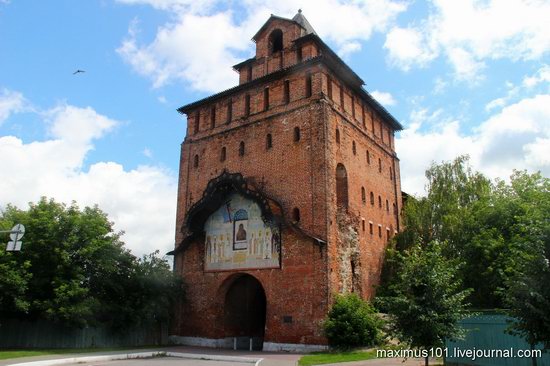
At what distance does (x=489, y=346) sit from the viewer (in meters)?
14.5

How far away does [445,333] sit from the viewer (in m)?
12.6

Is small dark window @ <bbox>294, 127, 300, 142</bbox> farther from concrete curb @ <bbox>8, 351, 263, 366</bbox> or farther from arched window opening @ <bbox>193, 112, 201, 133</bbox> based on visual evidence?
concrete curb @ <bbox>8, 351, 263, 366</bbox>

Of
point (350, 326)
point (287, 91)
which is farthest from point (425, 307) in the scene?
point (287, 91)

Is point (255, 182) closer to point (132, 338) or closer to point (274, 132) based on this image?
point (274, 132)

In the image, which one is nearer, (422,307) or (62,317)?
(422,307)

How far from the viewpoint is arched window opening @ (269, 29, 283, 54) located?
2838 cm

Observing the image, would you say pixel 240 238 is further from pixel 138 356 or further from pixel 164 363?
pixel 164 363

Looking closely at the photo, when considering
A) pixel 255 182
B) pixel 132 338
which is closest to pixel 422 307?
pixel 255 182

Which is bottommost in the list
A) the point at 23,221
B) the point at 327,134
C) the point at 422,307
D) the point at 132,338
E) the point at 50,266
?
the point at 132,338

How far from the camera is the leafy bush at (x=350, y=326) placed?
19.3m

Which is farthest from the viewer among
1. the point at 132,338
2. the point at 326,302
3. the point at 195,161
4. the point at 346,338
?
the point at 195,161

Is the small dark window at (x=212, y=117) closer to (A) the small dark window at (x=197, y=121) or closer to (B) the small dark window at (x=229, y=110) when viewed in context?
(A) the small dark window at (x=197, y=121)

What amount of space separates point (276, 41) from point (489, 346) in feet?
68.9

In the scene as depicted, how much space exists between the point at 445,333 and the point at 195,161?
19.2 meters
